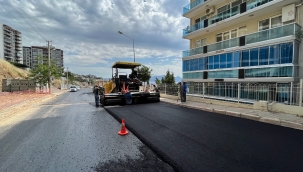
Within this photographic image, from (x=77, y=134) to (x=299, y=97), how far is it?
9291 mm

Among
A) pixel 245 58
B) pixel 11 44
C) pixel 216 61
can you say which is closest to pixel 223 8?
pixel 216 61

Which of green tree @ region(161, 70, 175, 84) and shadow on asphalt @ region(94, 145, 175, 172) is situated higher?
green tree @ region(161, 70, 175, 84)

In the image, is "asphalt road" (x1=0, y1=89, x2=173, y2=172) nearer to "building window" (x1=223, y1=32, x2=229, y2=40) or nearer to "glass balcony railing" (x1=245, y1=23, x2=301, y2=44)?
"glass balcony railing" (x1=245, y1=23, x2=301, y2=44)

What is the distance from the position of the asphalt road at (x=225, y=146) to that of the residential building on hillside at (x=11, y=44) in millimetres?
106595

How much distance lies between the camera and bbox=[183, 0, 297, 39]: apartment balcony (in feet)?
42.5

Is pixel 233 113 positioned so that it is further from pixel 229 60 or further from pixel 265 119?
pixel 229 60

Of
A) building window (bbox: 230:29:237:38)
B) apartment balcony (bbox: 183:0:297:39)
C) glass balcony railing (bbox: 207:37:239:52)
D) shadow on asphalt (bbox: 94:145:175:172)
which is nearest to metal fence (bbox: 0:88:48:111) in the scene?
shadow on asphalt (bbox: 94:145:175:172)

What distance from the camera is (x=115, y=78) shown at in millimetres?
13188

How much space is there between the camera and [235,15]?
1566 centimetres

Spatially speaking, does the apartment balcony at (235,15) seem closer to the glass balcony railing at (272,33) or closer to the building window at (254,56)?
the glass balcony railing at (272,33)

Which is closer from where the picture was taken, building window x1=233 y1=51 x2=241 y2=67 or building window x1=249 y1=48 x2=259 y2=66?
building window x1=249 y1=48 x2=259 y2=66

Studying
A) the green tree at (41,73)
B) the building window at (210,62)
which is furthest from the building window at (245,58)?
the green tree at (41,73)

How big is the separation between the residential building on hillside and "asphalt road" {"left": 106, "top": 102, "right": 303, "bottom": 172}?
350 feet

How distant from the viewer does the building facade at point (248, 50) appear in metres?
10.6
